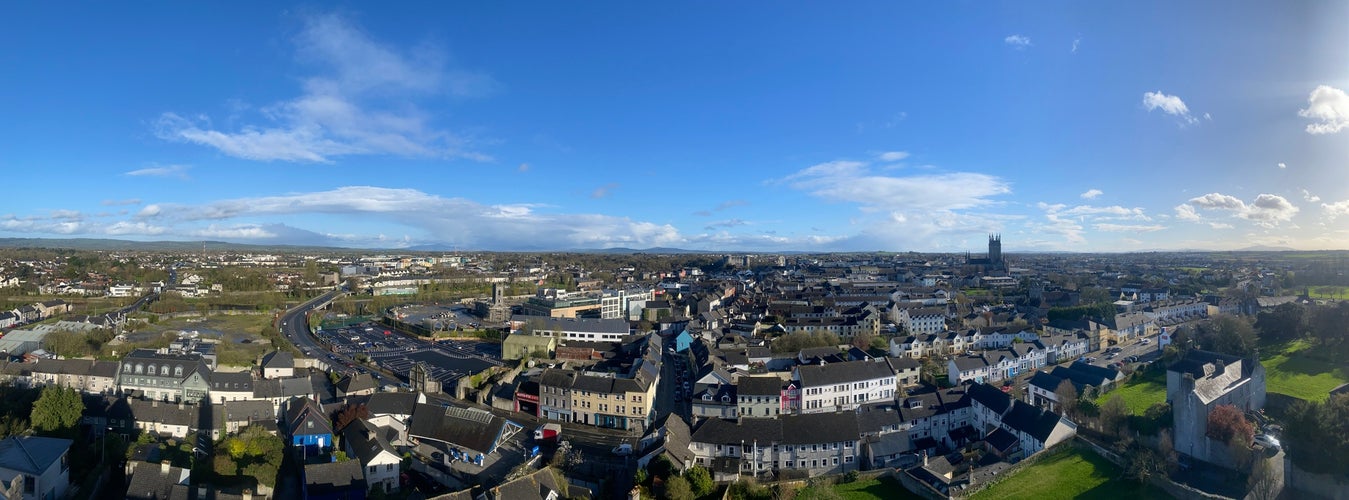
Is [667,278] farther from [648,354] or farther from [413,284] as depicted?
[648,354]

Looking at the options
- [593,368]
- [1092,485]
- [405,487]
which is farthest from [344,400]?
[1092,485]

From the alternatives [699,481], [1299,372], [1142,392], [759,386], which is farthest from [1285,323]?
[699,481]

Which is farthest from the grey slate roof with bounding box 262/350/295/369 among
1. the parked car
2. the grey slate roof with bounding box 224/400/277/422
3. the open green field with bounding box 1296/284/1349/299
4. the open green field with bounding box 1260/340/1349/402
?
the open green field with bounding box 1296/284/1349/299

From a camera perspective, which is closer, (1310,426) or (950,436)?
(1310,426)

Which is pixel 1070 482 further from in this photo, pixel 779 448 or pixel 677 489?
pixel 677 489

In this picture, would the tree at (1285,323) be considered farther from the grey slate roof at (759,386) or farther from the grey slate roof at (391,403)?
the grey slate roof at (391,403)

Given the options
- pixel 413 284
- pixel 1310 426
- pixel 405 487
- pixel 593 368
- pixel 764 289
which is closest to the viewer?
pixel 1310 426
